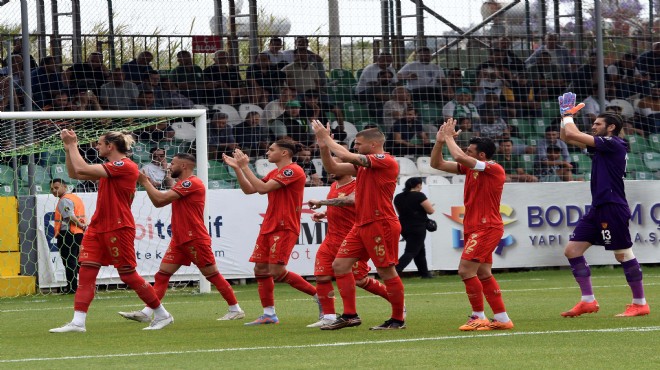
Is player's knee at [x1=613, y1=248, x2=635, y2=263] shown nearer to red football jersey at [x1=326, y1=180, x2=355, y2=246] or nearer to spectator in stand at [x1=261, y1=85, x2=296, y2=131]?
red football jersey at [x1=326, y1=180, x2=355, y2=246]

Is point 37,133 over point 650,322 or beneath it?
Result: over

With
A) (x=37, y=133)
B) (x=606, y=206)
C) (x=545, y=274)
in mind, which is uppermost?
(x=37, y=133)

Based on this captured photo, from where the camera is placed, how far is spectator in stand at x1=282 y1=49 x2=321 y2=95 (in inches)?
859

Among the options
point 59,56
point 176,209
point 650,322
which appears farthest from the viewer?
point 59,56

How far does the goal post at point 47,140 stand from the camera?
16531 mm

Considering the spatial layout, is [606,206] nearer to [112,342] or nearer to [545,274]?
[112,342]

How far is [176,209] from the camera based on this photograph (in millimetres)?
12695

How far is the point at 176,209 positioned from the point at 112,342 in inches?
104

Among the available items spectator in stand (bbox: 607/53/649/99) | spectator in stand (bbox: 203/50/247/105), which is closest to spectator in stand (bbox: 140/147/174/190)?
spectator in stand (bbox: 203/50/247/105)

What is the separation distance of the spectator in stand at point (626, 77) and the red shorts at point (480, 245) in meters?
14.0

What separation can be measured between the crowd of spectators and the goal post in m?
1.22

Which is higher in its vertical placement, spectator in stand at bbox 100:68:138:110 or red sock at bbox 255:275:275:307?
spectator in stand at bbox 100:68:138:110

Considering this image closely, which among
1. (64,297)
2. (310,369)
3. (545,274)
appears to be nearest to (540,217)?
(545,274)

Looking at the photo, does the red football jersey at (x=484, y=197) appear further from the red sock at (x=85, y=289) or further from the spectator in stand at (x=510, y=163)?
the spectator in stand at (x=510, y=163)
